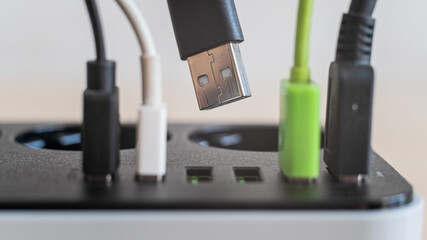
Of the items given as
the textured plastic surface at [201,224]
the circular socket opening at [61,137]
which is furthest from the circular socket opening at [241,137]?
the textured plastic surface at [201,224]

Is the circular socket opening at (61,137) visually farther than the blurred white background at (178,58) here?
No

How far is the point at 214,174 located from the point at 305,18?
5.6 inches

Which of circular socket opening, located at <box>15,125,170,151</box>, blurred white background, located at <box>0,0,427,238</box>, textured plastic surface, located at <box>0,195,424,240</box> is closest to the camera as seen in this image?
textured plastic surface, located at <box>0,195,424,240</box>

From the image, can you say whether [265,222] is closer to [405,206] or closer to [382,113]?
[405,206]

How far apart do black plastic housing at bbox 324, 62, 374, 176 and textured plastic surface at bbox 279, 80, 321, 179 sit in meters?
0.02

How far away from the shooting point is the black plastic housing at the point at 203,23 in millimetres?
487

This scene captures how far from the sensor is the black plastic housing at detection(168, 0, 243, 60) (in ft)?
1.60

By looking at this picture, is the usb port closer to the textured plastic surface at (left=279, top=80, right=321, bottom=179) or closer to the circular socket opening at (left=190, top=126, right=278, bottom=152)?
the textured plastic surface at (left=279, top=80, right=321, bottom=179)

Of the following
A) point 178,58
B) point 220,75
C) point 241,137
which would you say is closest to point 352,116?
point 220,75

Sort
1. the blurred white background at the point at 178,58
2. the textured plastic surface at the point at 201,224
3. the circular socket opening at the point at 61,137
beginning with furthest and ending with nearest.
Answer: the blurred white background at the point at 178,58, the circular socket opening at the point at 61,137, the textured plastic surface at the point at 201,224

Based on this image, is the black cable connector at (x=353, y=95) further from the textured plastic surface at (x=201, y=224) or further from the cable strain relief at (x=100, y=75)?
the cable strain relief at (x=100, y=75)

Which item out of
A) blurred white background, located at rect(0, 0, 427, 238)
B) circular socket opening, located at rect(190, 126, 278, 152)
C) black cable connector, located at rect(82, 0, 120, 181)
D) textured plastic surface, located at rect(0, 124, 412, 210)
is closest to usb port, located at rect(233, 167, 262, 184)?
textured plastic surface, located at rect(0, 124, 412, 210)

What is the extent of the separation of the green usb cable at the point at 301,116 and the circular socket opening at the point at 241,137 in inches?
11.2

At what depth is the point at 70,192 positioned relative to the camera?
44 centimetres
